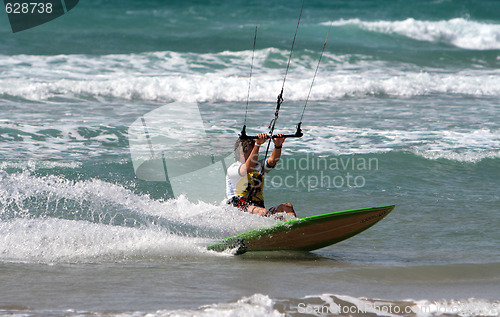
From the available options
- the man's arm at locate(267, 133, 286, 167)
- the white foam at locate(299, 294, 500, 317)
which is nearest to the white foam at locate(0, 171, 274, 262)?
the man's arm at locate(267, 133, 286, 167)

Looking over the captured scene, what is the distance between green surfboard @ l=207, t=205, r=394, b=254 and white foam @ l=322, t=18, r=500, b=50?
2112 centimetres

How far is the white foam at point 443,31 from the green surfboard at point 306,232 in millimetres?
21122

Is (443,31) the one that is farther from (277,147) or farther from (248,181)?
(277,147)

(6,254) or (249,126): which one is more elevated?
(249,126)

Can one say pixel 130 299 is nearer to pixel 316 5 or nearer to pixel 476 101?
pixel 476 101

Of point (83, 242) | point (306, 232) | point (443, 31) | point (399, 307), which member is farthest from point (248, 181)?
point (443, 31)

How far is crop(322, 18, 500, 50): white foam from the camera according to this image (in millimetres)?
25312

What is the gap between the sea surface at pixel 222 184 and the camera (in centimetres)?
481

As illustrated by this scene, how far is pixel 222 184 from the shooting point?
8.78 metres

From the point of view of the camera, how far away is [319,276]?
523 cm

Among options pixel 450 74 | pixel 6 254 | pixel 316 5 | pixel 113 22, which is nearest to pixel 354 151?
pixel 6 254

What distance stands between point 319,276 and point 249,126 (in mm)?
6801

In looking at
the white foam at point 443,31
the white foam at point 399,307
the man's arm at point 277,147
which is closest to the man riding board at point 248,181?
the man's arm at point 277,147

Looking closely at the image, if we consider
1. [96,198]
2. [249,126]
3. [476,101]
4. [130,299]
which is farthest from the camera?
[476,101]
